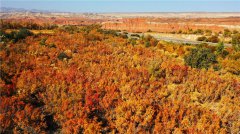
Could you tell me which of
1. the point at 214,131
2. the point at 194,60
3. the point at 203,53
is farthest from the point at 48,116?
the point at 203,53

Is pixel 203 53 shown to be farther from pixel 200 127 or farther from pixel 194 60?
pixel 200 127

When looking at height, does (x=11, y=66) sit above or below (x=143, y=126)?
above

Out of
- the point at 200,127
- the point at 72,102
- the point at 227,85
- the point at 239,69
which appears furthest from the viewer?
the point at 239,69

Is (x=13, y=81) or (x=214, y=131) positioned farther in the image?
(x=13, y=81)

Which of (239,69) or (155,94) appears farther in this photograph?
(239,69)

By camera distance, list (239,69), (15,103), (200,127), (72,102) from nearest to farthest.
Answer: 1. (200,127)
2. (15,103)
3. (72,102)
4. (239,69)

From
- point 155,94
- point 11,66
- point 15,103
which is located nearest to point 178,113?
point 155,94

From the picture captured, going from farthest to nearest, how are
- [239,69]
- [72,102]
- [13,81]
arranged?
[239,69], [13,81], [72,102]

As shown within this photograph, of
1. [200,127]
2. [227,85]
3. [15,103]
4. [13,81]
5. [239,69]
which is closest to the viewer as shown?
[200,127]

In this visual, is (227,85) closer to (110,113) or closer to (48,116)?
(110,113)
